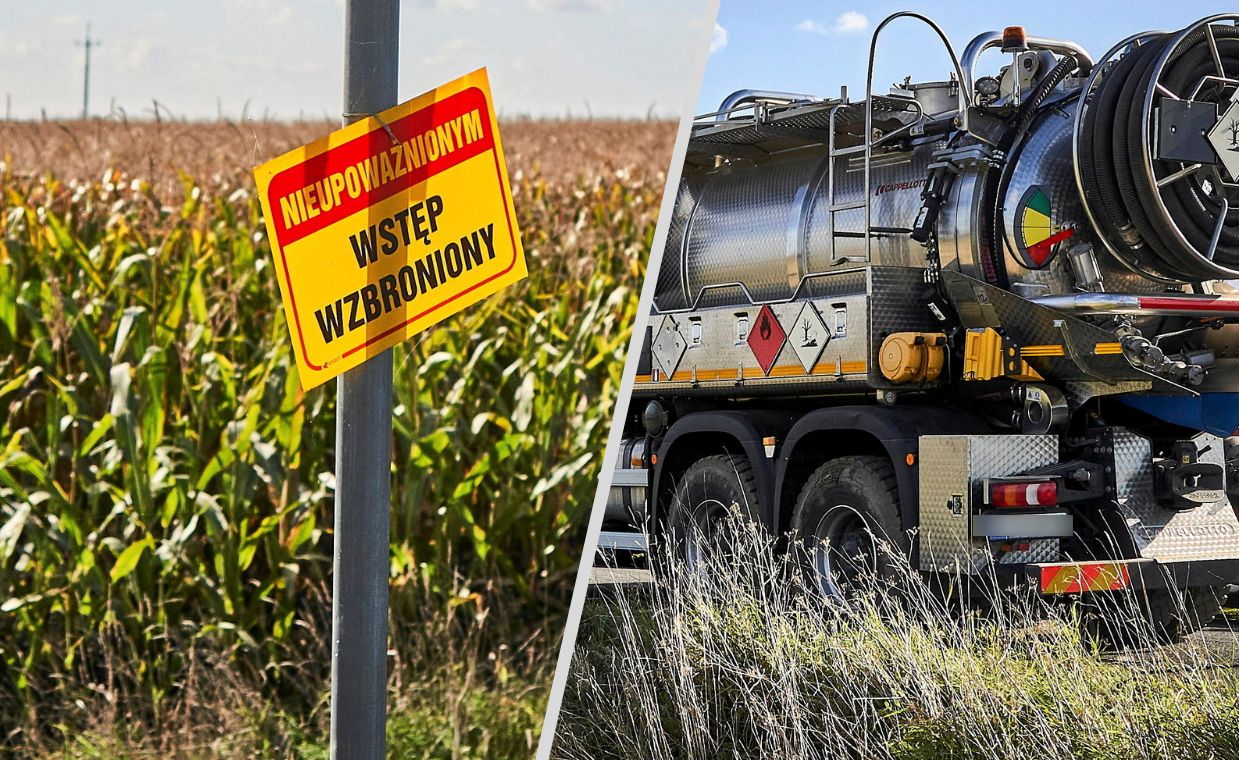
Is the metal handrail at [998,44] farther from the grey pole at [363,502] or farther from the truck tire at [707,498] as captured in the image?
the grey pole at [363,502]

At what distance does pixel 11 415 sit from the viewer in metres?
5.74

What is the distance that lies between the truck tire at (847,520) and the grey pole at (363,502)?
3727 mm

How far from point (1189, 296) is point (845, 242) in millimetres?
1687

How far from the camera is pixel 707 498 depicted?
7.11 metres

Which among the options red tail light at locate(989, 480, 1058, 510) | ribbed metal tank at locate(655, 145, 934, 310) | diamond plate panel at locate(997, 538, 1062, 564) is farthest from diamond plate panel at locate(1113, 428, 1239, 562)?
ribbed metal tank at locate(655, 145, 934, 310)

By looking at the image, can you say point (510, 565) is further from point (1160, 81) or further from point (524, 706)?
point (1160, 81)

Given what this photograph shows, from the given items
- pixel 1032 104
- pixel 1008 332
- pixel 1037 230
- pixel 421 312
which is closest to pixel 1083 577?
pixel 1008 332

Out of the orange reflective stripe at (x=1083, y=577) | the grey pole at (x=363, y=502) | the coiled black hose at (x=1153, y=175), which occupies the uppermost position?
the coiled black hose at (x=1153, y=175)

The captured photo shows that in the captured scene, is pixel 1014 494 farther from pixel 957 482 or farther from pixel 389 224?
pixel 389 224

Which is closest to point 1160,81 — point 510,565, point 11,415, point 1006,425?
point 1006,425

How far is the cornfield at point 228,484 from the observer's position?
16.8ft

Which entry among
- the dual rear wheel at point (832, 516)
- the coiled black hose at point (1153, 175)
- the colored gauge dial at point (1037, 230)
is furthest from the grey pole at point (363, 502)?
the colored gauge dial at point (1037, 230)

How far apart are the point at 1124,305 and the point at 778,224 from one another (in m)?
2.06

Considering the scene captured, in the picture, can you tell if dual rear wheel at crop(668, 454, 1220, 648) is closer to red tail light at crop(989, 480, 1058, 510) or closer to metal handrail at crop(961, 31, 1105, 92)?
red tail light at crop(989, 480, 1058, 510)
